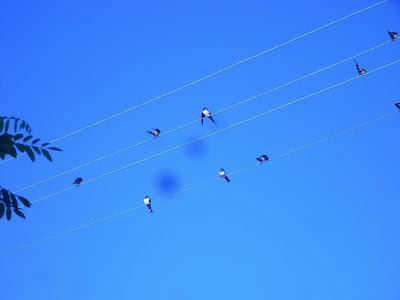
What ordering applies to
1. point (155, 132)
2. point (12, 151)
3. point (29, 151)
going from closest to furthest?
point (12, 151) → point (29, 151) → point (155, 132)

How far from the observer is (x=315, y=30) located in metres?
10.8

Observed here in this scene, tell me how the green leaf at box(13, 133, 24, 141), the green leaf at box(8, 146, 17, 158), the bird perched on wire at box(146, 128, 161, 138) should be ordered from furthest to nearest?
the bird perched on wire at box(146, 128, 161, 138) → the green leaf at box(13, 133, 24, 141) → the green leaf at box(8, 146, 17, 158)

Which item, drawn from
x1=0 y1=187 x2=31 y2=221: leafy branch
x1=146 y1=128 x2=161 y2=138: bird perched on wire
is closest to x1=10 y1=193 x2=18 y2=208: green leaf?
x1=0 y1=187 x2=31 y2=221: leafy branch

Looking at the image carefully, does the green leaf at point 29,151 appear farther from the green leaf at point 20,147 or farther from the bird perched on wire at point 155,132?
the bird perched on wire at point 155,132

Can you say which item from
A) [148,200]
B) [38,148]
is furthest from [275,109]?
[38,148]

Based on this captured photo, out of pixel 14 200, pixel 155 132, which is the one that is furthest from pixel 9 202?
pixel 155 132

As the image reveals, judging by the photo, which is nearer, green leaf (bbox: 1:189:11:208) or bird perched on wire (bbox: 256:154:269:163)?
green leaf (bbox: 1:189:11:208)

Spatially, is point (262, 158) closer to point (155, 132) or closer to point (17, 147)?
point (155, 132)

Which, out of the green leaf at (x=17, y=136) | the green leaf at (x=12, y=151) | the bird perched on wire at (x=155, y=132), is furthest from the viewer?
the bird perched on wire at (x=155, y=132)

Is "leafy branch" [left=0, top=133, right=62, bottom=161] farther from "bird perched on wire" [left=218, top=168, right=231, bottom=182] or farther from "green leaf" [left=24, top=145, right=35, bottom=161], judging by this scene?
"bird perched on wire" [left=218, top=168, right=231, bottom=182]

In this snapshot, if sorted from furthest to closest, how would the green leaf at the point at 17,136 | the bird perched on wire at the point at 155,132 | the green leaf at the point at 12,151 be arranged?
the bird perched on wire at the point at 155,132
the green leaf at the point at 17,136
the green leaf at the point at 12,151

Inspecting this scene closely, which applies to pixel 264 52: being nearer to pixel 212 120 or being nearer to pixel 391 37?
pixel 212 120

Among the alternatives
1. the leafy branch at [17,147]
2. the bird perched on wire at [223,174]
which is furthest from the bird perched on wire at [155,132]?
the leafy branch at [17,147]

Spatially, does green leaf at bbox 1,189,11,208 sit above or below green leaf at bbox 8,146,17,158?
below
